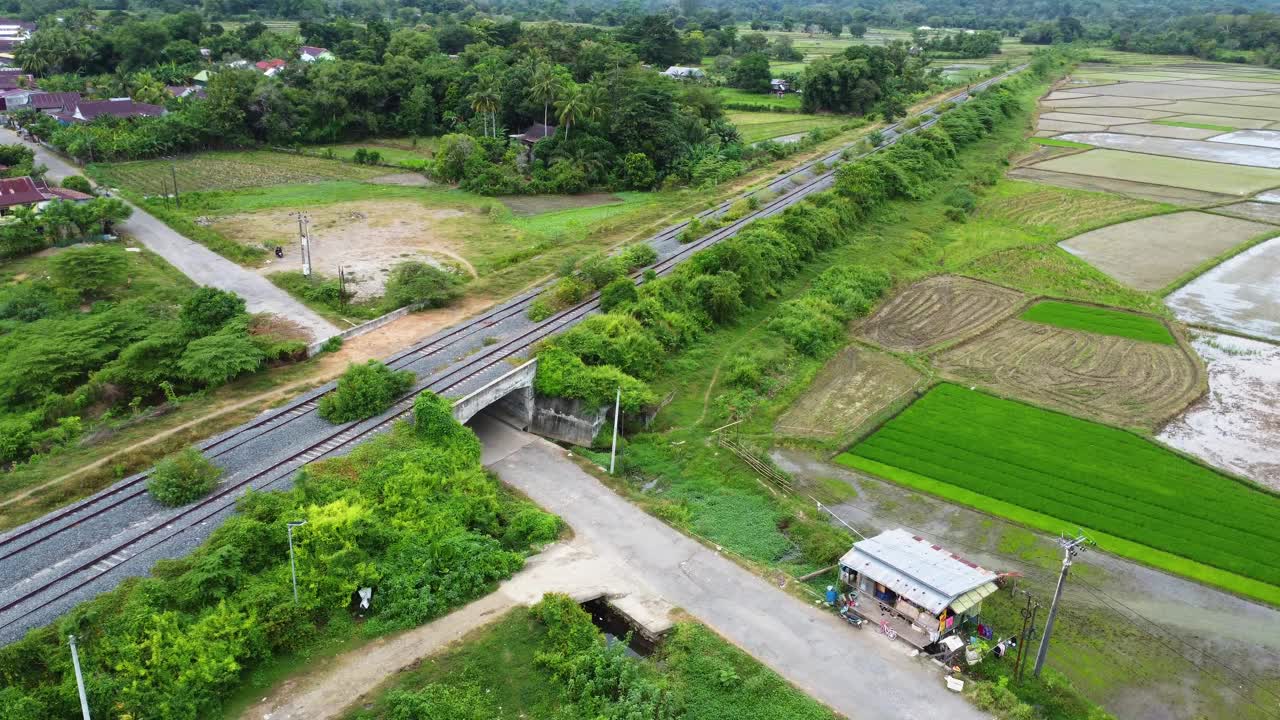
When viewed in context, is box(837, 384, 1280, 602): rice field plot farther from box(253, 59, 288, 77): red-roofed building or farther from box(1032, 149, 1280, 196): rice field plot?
box(253, 59, 288, 77): red-roofed building

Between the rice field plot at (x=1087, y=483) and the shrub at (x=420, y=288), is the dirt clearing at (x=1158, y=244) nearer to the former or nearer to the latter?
the rice field plot at (x=1087, y=483)

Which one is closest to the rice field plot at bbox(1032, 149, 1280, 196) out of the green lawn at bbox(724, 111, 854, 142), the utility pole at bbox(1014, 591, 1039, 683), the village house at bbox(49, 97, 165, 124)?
the green lawn at bbox(724, 111, 854, 142)

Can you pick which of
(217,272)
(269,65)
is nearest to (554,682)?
(217,272)

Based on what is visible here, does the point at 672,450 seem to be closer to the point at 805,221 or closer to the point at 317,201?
the point at 805,221

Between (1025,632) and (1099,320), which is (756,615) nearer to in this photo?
(1025,632)

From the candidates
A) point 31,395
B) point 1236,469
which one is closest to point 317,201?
point 31,395

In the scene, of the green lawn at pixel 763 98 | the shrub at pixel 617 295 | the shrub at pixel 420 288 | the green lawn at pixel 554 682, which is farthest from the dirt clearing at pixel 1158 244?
the green lawn at pixel 763 98

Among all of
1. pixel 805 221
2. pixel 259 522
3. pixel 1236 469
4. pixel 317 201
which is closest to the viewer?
pixel 259 522
